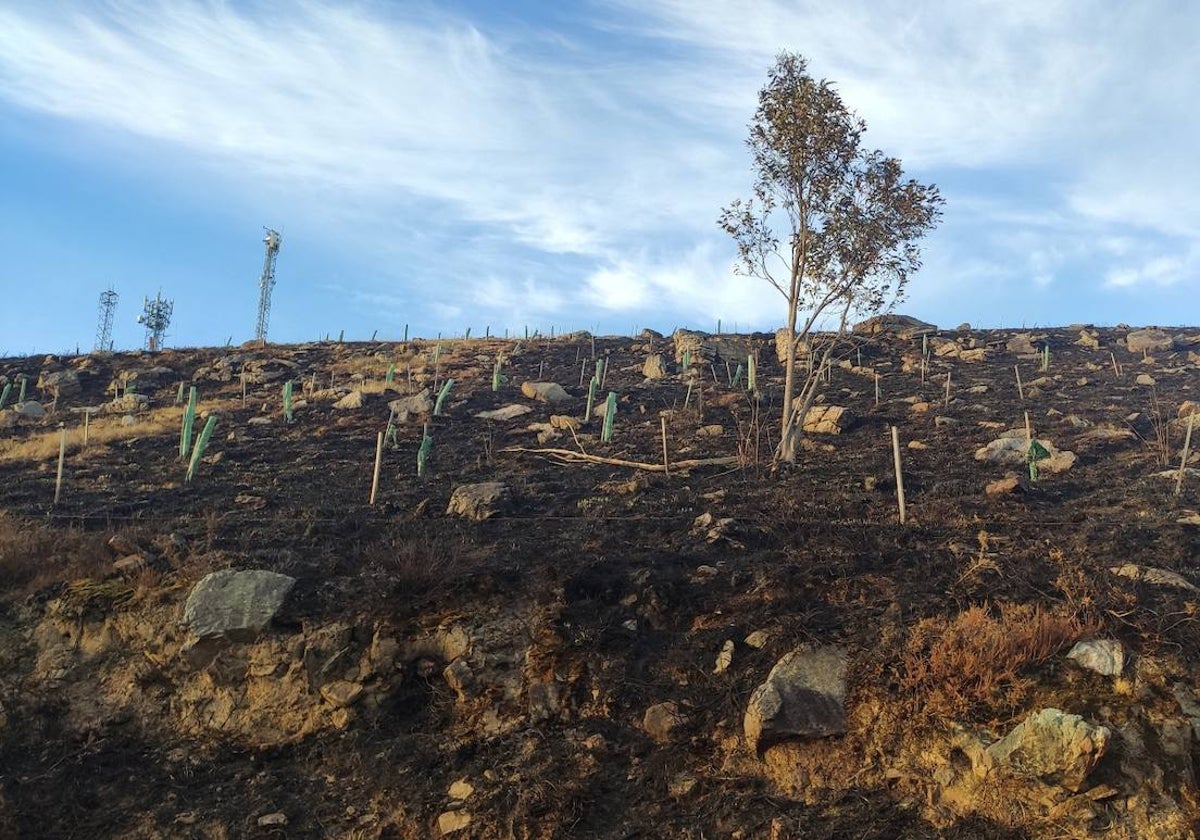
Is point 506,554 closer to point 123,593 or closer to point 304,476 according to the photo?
point 123,593

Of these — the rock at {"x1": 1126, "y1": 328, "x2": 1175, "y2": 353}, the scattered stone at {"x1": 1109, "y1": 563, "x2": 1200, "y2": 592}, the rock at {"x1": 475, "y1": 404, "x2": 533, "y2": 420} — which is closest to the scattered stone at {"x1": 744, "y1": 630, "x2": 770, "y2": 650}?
the scattered stone at {"x1": 1109, "y1": 563, "x2": 1200, "y2": 592}

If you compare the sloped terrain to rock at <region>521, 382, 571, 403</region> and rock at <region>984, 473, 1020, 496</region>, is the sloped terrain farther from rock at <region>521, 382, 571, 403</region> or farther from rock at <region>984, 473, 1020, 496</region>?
rock at <region>521, 382, 571, 403</region>

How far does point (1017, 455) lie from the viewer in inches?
599

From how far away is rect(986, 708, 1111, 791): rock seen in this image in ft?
22.1

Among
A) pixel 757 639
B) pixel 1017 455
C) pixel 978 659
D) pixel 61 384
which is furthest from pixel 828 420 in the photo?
pixel 61 384

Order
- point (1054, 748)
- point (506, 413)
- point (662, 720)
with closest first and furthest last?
point (1054, 748)
point (662, 720)
point (506, 413)

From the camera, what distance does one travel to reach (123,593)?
1042 cm

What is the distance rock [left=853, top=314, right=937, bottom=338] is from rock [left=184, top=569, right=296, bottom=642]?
24686 mm

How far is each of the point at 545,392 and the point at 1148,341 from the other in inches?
784

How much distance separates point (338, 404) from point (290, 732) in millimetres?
15054

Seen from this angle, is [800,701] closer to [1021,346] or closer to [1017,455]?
[1017,455]

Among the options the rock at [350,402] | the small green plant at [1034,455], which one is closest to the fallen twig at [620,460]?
the small green plant at [1034,455]

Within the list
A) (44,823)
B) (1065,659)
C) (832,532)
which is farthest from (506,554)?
(1065,659)

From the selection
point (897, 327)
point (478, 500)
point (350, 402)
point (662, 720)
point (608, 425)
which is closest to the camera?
point (662, 720)
